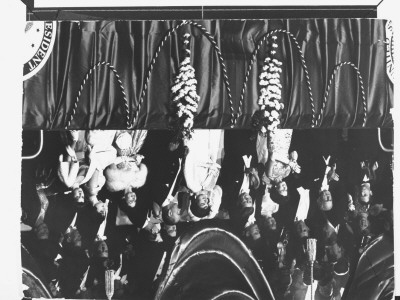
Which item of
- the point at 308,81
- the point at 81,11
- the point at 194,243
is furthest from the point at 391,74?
the point at 81,11

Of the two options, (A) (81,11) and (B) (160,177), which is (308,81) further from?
(A) (81,11)

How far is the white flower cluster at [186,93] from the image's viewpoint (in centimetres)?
323

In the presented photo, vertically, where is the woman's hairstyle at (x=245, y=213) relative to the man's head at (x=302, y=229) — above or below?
above

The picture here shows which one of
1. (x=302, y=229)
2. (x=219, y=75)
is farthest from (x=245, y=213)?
(x=219, y=75)

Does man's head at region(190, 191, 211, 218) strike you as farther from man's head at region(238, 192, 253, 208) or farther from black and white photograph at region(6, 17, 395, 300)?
man's head at region(238, 192, 253, 208)

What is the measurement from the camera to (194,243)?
3234 millimetres

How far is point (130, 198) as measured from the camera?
3.25 m

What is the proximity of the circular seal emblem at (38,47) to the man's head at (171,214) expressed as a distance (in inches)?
39.1

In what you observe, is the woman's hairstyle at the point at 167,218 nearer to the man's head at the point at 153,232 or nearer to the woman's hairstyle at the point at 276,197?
the man's head at the point at 153,232

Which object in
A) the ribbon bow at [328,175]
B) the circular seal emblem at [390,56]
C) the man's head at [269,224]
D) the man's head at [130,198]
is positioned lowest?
the man's head at [269,224]

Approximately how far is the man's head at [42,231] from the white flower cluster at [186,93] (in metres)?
0.89

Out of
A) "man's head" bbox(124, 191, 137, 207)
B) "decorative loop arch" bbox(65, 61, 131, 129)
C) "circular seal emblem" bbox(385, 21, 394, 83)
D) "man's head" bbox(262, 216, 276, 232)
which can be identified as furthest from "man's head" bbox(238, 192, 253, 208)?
"circular seal emblem" bbox(385, 21, 394, 83)

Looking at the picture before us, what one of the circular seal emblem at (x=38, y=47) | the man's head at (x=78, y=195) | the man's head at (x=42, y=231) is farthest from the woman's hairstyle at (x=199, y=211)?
the circular seal emblem at (x=38, y=47)

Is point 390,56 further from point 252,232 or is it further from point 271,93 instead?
point 252,232
